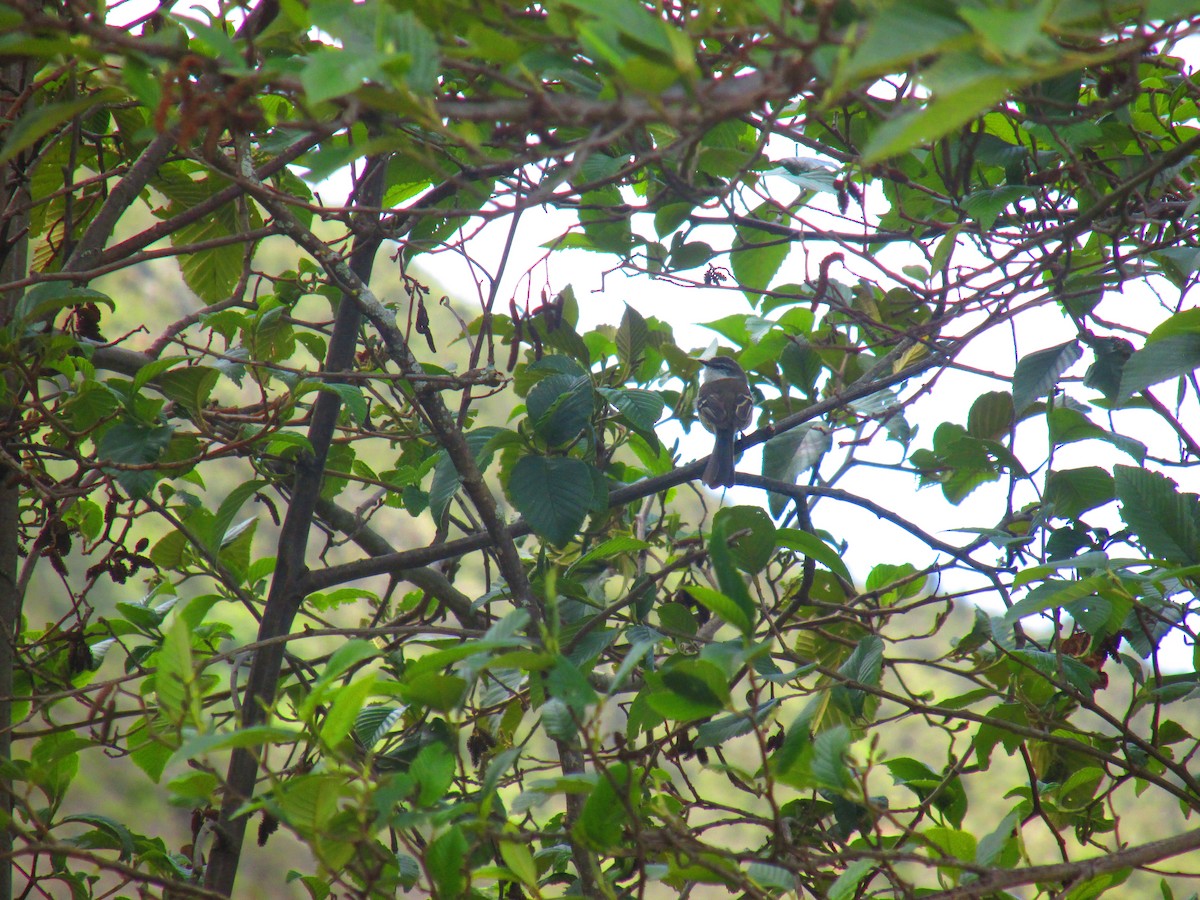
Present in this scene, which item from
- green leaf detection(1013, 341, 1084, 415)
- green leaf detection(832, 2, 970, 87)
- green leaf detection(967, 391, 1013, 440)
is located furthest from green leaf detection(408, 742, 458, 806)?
green leaf detection(967, 391, 1013, 440)

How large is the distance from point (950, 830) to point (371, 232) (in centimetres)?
172

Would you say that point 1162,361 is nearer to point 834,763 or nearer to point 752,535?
point 752,535

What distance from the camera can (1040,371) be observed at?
220 cm

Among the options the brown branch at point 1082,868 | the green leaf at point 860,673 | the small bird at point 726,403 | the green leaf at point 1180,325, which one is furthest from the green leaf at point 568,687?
the small bird at point 726,403

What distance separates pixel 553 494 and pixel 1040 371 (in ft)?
3.96

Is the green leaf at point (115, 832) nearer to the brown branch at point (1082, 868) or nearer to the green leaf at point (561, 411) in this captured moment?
the green leaf at point (561, 411)

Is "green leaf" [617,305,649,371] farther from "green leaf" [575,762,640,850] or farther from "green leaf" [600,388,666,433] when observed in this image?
"green leaf" [575,762,640,850]

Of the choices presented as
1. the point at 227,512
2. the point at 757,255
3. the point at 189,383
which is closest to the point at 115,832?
the point at 227,512

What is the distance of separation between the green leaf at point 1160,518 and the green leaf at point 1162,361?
0.57 feet

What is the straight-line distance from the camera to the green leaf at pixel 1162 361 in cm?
163

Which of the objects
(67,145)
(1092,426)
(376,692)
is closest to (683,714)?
(376,692)

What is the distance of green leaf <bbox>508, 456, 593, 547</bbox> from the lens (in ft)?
6.87

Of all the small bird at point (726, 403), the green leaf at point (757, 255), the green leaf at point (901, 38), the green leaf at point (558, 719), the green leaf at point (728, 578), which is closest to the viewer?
the green leaf at point (901, 38)

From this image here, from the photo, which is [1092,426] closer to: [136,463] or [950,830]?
[950,830]
